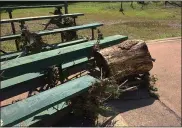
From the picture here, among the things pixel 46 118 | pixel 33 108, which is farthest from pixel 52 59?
pixel 33 108

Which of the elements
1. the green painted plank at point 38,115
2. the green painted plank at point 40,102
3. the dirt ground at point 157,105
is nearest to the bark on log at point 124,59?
the dirt ground at point 157,105

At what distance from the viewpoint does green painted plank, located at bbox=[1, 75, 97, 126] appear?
98.9 inches

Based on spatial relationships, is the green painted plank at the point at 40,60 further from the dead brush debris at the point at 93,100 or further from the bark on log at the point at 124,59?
the dead brush debris at the point at 93,100

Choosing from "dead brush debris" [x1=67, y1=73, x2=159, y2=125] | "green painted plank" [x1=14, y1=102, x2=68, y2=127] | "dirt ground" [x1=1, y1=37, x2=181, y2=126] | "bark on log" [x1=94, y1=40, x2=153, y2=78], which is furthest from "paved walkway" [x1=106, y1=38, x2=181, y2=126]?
"green painted plank" [x1=14, y1=102, x2=68, y2=127]

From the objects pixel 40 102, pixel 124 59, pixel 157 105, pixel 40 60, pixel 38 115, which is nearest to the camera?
pixel 40 102

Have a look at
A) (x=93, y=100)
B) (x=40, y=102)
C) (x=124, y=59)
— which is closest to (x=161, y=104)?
(x=124, y=59)

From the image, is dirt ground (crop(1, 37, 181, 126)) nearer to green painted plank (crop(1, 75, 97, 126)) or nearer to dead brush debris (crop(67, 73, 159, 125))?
dead brush debris (crop(67, 73, 159, 125))

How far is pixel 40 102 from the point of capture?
9.09 feet

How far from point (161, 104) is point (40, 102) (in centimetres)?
196

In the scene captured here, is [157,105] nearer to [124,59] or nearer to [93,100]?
[124,59]

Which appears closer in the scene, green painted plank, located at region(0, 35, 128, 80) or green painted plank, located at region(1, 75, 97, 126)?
green painted plank, located at region(1, 75, 97, 126)

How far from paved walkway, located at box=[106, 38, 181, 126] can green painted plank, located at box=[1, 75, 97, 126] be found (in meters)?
0.85

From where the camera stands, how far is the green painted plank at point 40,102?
251cm

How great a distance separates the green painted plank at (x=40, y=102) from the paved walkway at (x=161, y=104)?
0.85m
